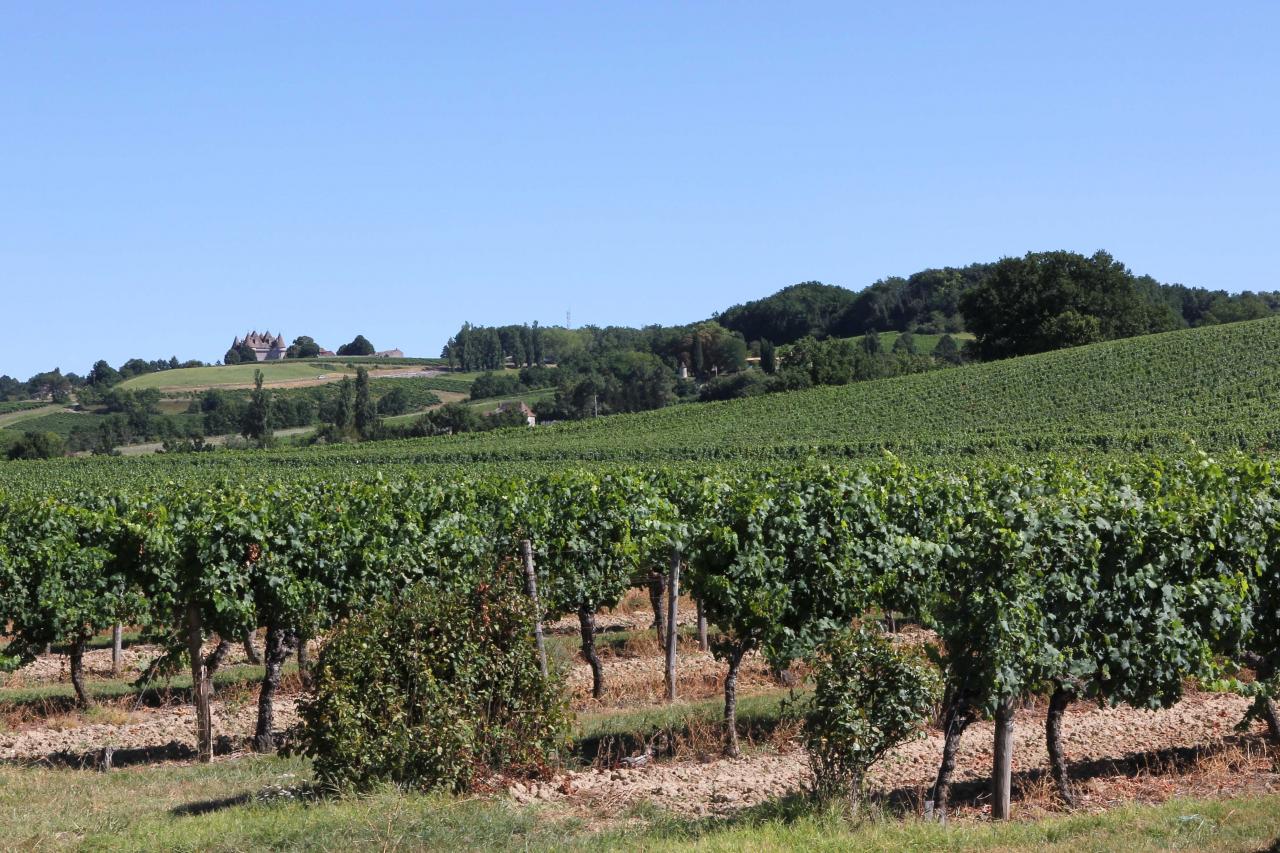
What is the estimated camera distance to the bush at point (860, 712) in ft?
27.8

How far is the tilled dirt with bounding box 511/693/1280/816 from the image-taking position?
9.53 m

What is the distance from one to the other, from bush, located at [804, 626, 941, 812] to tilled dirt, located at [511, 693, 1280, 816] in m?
0.55

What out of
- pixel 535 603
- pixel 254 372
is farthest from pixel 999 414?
pixel 254 372

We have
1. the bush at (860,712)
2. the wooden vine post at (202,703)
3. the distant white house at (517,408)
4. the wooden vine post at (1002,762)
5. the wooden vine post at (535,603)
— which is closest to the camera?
the bush at (860,712)

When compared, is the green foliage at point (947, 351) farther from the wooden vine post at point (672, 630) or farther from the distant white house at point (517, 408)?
the wooden vine post at point (672, 630)

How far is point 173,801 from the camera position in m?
9.74

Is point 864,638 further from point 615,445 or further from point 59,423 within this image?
point 59,423

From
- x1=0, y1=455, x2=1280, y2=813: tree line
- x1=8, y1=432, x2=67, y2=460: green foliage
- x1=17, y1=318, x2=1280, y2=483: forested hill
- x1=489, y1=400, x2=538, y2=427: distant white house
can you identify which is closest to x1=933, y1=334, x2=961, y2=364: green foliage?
x1=489, y1=400, x2=538, y2=427: distant white house

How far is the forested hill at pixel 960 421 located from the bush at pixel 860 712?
114ft

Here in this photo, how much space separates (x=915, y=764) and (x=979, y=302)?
83.9 m

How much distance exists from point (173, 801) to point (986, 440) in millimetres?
42551

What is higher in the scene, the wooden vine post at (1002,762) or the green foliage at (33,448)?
the green foliage at (33,448)

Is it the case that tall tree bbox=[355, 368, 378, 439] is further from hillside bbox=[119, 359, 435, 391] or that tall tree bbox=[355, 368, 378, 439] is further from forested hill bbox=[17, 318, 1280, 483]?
forested hill bbox=[17, 318, 1280, 483]

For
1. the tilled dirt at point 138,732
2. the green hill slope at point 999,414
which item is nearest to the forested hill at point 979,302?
the green hill slope at point 999,414
